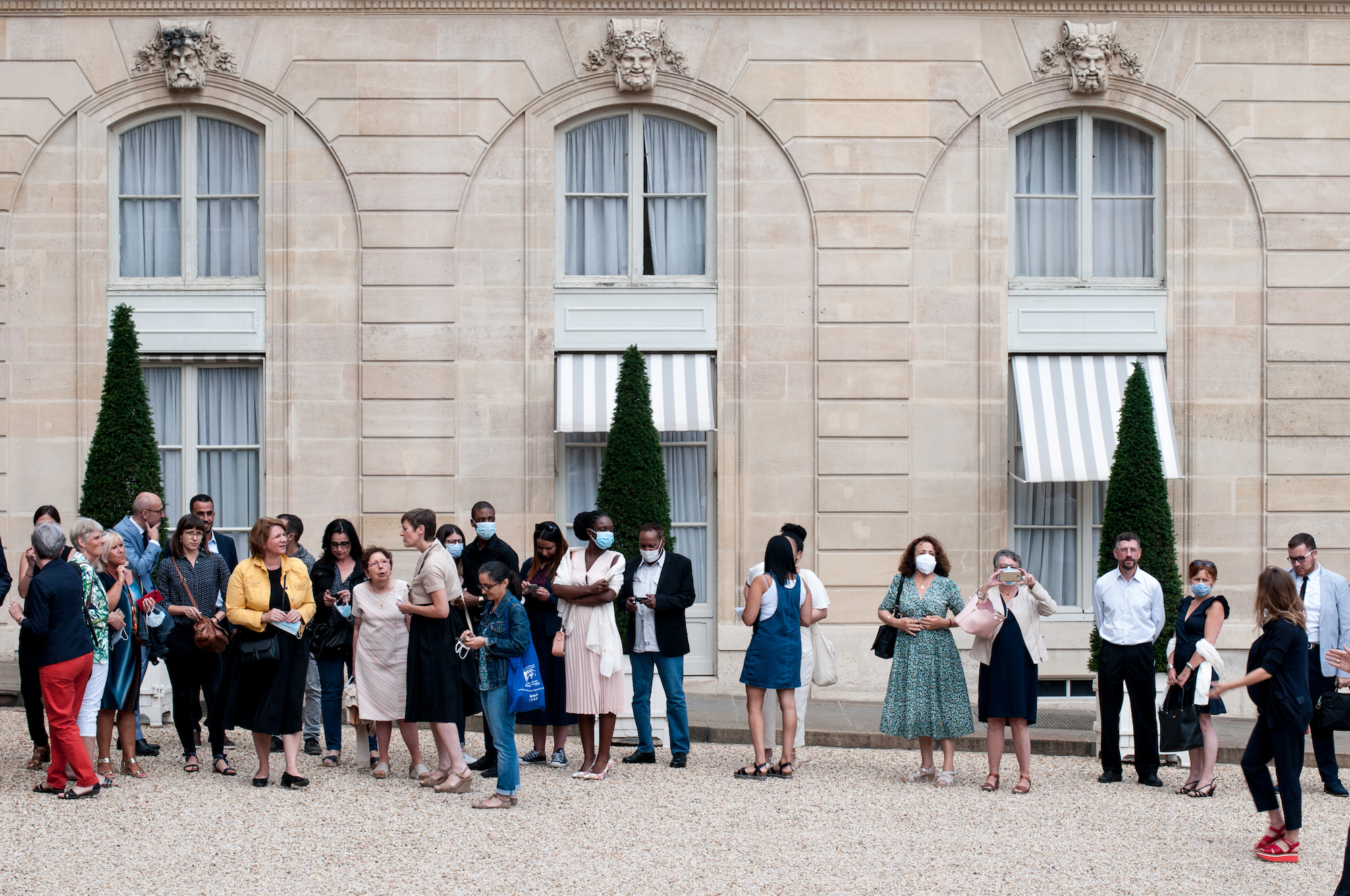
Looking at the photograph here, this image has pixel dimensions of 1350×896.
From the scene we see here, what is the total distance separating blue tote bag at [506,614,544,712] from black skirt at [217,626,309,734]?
148 centimetres

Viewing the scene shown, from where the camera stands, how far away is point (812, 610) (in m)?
9.86

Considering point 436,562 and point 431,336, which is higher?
point 431,336

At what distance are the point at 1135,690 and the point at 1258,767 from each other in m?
2.09

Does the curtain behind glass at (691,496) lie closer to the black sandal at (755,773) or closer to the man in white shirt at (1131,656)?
the black sandal at (755,773)

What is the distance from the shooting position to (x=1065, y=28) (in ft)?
45.3

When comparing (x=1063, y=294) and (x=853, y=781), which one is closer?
(x=853, y=781)

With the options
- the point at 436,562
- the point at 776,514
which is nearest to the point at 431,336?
the point at 776,514

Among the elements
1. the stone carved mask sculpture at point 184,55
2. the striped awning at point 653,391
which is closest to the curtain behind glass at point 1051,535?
the striped awning at point 653,391

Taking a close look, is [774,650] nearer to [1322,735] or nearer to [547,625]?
[547,625]

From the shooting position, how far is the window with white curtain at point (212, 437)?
46.0ft

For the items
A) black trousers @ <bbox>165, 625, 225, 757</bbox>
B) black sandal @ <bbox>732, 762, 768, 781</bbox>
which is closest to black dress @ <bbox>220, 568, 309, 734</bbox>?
black trousers @ <bbox>165, 625, 225, 757</bbox>

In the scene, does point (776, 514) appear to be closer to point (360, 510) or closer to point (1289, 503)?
point (360, 510)

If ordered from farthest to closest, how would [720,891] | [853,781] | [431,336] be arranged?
[431,336] → [853,781] → [720,891]

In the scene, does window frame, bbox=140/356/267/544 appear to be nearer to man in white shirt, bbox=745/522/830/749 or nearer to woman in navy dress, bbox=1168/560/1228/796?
man in white shirt, bbox=745/522/830/749
